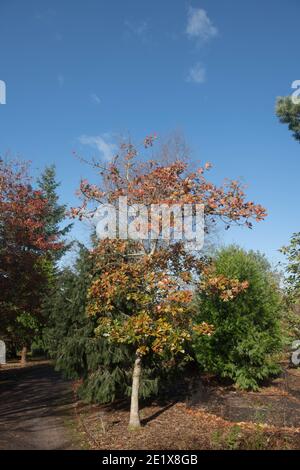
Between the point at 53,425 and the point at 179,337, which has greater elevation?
the point at 179,337

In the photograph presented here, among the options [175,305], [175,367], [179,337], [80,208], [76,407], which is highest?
[80,208]

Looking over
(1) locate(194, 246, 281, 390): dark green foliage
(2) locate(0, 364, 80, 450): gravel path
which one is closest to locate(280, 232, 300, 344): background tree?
(1) locate(194, 246, 281, 390): dark green foliage

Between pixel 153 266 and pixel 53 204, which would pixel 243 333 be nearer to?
pixel 153 266

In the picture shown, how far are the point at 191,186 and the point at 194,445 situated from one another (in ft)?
18.0

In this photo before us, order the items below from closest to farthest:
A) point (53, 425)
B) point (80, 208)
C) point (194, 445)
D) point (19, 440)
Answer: point (194, 445) → point (19, 440) → point (80, 208) → point (53, 425)

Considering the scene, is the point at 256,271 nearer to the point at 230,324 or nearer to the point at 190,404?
the point at 230,324

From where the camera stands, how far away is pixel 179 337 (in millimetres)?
8695

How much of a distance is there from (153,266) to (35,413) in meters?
6.76

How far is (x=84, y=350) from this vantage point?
1184 cm

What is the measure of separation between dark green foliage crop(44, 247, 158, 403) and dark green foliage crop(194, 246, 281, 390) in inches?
135

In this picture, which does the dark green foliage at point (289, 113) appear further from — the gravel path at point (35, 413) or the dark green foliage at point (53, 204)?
the dark green foliage at point (53, 204)

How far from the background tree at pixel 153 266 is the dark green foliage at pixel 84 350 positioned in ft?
3.70

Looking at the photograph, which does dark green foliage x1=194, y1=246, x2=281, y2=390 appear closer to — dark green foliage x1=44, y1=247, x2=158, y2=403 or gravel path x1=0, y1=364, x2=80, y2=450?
dark green foliage x1=44, y1=247, x2=158, y2=403
